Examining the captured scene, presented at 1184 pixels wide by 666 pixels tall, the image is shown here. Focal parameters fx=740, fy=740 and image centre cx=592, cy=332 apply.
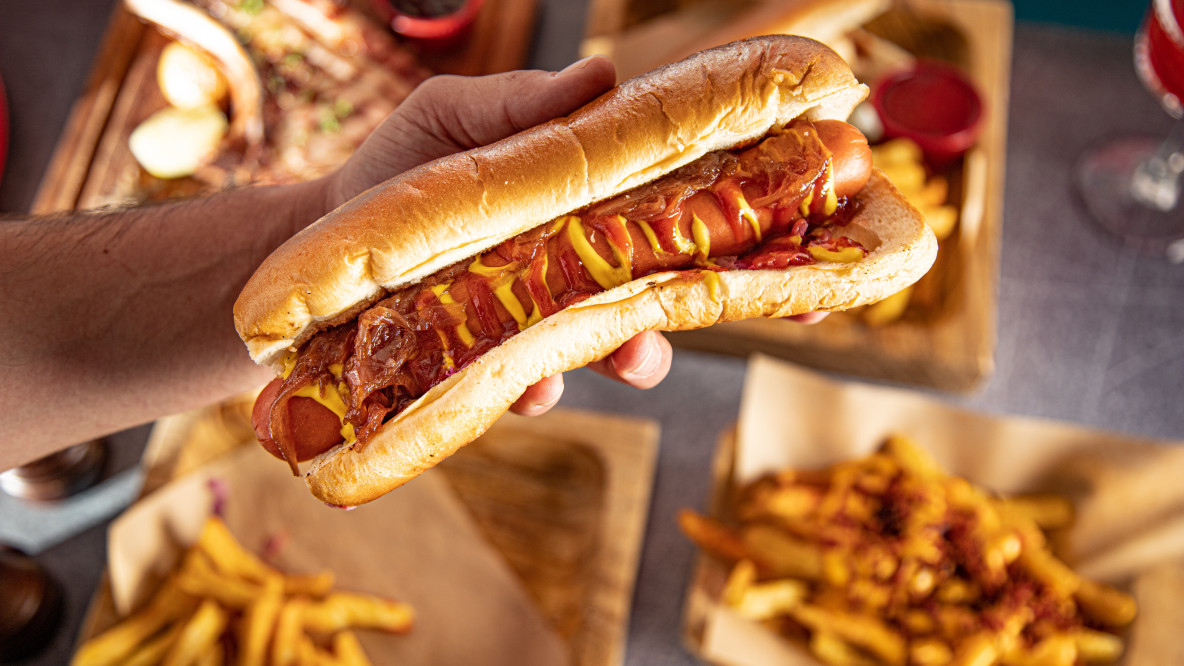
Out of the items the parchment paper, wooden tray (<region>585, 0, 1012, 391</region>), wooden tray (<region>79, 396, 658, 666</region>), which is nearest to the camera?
the parchment paper

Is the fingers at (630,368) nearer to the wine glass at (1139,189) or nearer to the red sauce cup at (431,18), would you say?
the red sauce cup at (431,18)

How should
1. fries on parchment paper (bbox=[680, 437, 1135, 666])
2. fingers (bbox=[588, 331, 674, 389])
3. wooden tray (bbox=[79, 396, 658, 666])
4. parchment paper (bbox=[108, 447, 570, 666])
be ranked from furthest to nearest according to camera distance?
wooden tray (bbox=[79, 396, 658, 666]) → parchment paper (bbox=[108, 447, 570, 666]) → fries on parchment paper (bbox=[680, 437, 1135, 666]) → fingers (bbox=[588, 331, 674, 389])

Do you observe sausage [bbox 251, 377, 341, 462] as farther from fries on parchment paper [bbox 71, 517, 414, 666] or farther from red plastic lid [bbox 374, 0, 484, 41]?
red plastic lid [bbox 374, 0, 484, 41]

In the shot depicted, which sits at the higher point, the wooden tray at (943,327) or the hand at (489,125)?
the hand at (489,125)

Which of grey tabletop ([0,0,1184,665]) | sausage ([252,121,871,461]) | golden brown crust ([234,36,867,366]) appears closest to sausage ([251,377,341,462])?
sausage ([252,121,871,461])

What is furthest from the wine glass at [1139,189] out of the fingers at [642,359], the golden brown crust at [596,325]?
the fingers at [642,359]

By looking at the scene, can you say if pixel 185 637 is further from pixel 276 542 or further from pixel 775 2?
pixel 775 2

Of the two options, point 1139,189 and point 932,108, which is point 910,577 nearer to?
point 932,108
